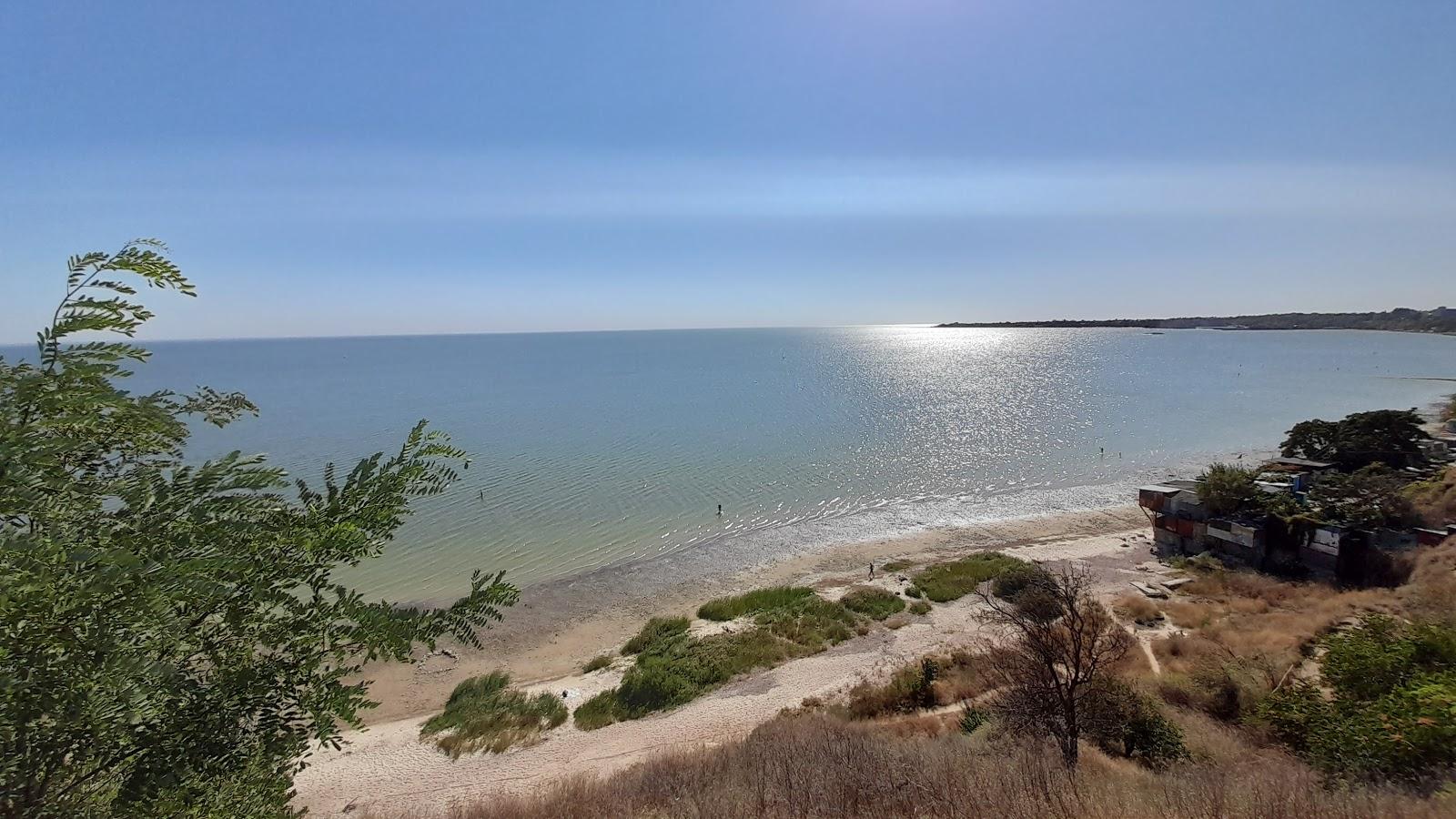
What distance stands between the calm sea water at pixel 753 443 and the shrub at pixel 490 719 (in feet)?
29.9

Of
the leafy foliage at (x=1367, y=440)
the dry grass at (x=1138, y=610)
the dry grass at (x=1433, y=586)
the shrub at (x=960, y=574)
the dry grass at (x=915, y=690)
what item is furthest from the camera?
the leafy foliage at (x=1367, y=440)

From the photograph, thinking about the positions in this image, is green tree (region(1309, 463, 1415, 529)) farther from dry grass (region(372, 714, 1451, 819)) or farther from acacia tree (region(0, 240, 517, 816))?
acacia tree (region(0, 240, 517, 816))

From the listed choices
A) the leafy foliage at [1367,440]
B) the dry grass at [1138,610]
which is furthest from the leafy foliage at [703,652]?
the leafy foliage at [1367,440]

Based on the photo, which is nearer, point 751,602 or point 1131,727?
point 1131,727

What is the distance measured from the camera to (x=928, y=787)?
8258 millimetres

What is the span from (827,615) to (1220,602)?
13406mm

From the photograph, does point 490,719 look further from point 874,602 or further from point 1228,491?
point 1228,491

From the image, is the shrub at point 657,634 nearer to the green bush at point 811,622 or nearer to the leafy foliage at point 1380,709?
the green bush at point 811,622

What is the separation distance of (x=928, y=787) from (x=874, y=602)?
1588 cm

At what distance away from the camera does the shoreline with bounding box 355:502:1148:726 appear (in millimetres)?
20359

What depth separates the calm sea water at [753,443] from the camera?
33969mm

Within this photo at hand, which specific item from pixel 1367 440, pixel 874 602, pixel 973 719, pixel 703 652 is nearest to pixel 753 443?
pixel 874 602

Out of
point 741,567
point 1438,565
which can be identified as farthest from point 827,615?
point 1438,565

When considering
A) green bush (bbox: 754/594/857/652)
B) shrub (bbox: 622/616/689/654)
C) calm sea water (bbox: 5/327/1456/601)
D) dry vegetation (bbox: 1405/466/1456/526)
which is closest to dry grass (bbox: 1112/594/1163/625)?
green bush (bbox: 754/594/857/652)
